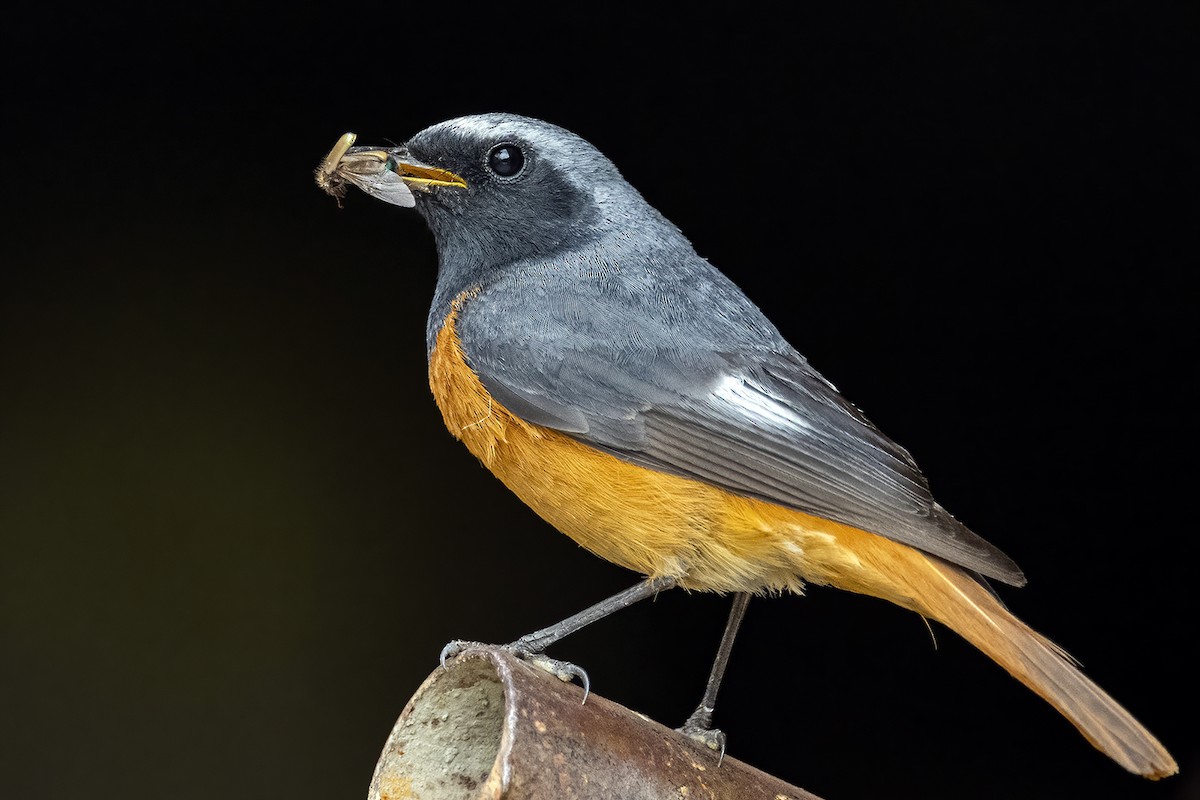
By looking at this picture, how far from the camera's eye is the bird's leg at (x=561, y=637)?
7.33 ft

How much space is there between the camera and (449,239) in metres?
2.81

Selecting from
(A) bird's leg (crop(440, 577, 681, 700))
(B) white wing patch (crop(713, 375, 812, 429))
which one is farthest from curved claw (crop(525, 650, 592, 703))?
(B) white wing patch (crop(713, 375, 812, 429))

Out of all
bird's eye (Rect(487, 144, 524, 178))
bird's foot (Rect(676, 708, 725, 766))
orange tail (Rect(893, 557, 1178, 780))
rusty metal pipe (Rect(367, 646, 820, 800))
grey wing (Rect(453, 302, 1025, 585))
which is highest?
bird's eye (Rect(487, 144, 524, 178))

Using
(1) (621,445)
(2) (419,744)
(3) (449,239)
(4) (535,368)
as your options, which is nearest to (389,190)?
(3) (449,239)

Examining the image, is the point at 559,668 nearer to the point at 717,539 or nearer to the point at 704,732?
the point at 717,539

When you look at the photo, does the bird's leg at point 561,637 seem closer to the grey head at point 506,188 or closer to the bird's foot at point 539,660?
the bird's foot at point 539,660

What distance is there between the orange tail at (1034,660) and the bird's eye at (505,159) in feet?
4.08

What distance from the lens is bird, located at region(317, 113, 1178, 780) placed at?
234 cm

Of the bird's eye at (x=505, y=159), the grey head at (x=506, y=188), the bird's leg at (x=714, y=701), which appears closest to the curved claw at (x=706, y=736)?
the bird's leg at (x=714, y=701)

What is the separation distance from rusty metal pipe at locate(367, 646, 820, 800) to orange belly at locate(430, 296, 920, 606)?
0.36 meters

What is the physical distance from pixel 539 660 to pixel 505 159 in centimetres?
115

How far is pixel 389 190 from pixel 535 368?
621 mm

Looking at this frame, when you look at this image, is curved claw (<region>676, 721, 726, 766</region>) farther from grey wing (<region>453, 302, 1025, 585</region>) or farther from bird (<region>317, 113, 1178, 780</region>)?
grey wing (<region>453, 302, 1025, 585</region>)

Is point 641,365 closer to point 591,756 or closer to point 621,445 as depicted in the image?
point 621,445
